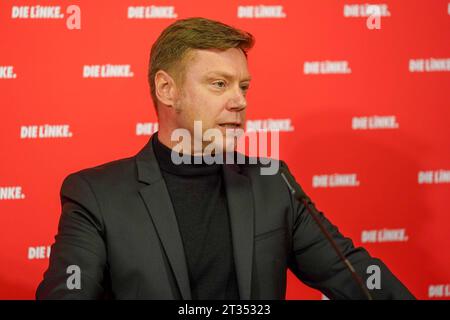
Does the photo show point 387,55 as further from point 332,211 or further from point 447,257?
point 447,257

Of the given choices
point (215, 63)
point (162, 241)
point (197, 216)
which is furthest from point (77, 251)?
point (215, 63)

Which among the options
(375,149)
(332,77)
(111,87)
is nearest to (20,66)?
(111,87)

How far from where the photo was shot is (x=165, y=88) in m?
2.16

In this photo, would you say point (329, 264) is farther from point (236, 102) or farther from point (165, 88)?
point (165, 88)

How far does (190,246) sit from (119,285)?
25 cm

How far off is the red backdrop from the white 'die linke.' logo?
102cm

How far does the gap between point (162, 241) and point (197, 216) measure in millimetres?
181

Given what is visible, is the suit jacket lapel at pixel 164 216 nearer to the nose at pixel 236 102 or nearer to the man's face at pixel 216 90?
the man's face at pixel 216 90

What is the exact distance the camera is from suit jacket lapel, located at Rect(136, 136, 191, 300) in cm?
188

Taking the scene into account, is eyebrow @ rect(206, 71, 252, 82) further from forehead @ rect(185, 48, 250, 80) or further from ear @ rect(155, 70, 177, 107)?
ear @ rect(155, 70, 177, 107)

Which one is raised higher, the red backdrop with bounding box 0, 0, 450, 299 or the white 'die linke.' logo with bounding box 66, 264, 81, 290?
the red backdrop with bounding box 0, 0, 450, 299

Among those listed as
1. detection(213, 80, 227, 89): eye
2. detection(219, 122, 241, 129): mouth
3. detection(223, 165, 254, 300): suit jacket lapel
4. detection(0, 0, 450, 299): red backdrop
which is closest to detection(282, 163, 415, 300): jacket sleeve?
detection(223, 165, 254, 300): suit jacket lapel

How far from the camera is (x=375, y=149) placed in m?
3.02

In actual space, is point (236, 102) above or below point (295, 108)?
below
